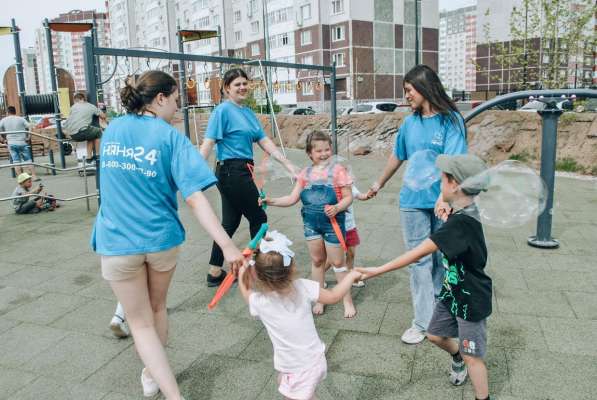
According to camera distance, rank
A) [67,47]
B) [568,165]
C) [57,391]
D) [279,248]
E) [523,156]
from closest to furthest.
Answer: [279,248] → [57,391] → [568,165] → [523,156] → [67,47]

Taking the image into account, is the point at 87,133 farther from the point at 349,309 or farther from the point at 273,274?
the point at 273,274

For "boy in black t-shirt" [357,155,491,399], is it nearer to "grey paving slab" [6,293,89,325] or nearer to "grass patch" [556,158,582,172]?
"grey paving slab" [6,293,89,325]

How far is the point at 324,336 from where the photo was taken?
12.0ft

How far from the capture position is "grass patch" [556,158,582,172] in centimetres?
1116

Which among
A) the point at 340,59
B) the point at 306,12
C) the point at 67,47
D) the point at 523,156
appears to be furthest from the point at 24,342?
the point at 67,47

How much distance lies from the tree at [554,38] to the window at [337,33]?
40.1 metres

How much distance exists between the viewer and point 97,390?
121 inches

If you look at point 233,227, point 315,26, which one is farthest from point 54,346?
point 315,26

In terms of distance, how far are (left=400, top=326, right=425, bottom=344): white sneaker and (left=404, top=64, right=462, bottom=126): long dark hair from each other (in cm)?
142

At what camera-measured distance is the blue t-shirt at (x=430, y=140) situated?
3.24m

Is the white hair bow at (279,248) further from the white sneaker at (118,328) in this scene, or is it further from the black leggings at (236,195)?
the black leggings at (236,195)

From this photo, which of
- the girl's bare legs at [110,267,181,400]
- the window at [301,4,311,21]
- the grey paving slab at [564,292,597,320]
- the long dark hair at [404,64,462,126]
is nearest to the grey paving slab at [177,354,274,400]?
the girl's bare legs at [110,267,181,400]

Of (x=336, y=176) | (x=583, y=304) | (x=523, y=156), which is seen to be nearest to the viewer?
(x=336, y=176)

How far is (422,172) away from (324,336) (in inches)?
54.2
